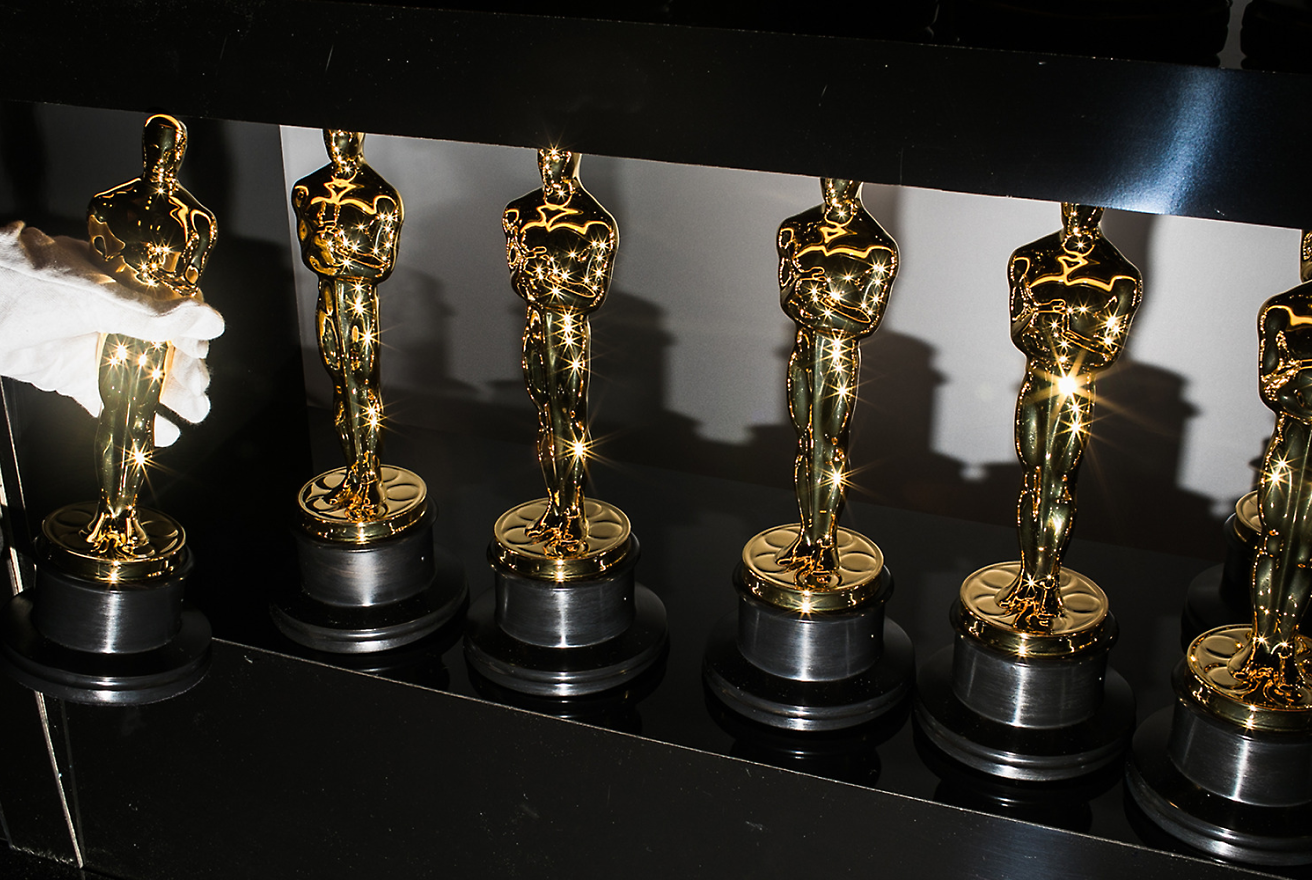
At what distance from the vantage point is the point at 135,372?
1.86ft

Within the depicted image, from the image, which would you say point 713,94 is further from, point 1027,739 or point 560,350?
point 1027,739

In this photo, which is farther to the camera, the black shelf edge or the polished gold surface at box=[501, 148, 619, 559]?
the polished gold surface at box=[501, 148, 619, 559]

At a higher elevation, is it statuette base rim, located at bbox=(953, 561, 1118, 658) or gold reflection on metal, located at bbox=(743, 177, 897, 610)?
gold reflection on metal, located at bbox=(743, 177, 897, 610)

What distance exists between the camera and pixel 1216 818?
0.49m

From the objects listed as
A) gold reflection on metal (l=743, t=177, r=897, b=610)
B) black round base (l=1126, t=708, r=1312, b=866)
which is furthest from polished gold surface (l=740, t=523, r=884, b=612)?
black round base (l=1126, t=708, r=1312, b=866)

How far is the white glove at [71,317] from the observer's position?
0.55 metres

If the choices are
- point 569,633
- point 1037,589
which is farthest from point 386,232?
point 1037,589

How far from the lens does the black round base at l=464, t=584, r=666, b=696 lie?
58cm

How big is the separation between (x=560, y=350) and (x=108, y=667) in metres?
0.25

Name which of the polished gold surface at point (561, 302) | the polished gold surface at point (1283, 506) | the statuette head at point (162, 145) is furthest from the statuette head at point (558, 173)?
the polished gold surface at point (1283, 506)

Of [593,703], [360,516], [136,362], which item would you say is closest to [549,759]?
[593,703]

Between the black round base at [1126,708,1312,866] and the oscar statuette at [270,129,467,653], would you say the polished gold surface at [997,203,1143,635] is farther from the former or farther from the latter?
the oscar statuette at [270,129,467,653]

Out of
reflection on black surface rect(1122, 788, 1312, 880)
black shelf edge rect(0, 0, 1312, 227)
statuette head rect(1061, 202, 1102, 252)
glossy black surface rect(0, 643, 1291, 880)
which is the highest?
black shelf edge rect(0, 0, 1312, 227)

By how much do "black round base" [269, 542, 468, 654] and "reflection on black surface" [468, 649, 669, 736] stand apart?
4cm
